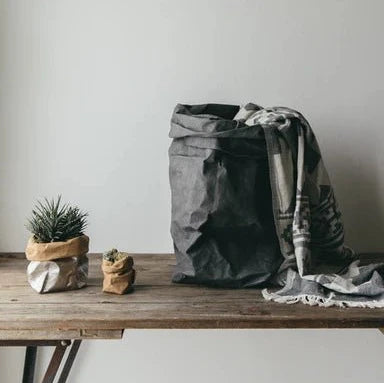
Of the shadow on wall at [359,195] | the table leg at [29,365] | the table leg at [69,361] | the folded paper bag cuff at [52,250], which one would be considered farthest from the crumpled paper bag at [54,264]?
the shadow on wall at [359,195]

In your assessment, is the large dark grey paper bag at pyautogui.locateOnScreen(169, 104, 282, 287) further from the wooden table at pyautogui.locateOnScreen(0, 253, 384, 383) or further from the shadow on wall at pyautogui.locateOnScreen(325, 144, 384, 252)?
the shadow on wall at pyautogui.locateOnScreen(325, 144, 384, 252)

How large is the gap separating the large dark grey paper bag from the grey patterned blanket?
0.03 m

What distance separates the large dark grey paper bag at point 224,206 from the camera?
902 millimetres

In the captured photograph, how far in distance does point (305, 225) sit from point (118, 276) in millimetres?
375

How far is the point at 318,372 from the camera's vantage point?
126 cm

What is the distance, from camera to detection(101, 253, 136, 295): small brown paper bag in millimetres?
913

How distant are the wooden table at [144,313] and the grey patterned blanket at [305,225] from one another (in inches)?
1.6

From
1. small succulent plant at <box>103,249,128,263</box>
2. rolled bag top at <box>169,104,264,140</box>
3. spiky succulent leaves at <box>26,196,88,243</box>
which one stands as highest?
rolled bag top at <box>169,104,264,140</box>

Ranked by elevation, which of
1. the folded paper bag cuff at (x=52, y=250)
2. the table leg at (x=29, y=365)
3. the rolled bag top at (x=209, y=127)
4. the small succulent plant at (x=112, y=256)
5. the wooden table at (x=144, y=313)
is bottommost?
the table leg at (x=29, y=365)

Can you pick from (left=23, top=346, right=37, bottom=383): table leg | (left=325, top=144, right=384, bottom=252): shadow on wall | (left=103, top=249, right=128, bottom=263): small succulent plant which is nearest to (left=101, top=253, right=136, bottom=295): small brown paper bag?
(left=103, top=249, right=128, bottom=263): small succulent plant

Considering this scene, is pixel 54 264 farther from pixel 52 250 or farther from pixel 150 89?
pixel 150 89

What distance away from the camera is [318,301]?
877 mm

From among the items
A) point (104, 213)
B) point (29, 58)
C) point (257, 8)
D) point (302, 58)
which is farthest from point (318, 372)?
point (29, 58)

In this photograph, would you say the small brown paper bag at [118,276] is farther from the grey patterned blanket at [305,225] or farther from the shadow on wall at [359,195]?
the shadow on wall at [359,195]
